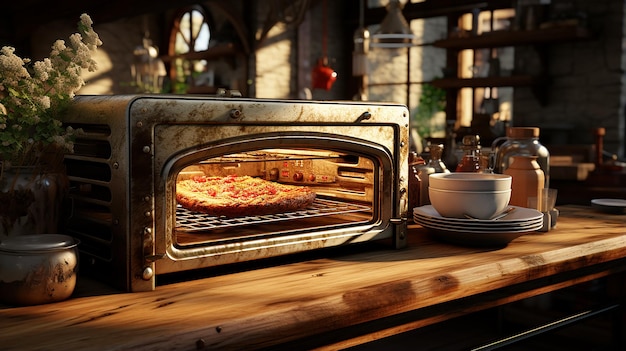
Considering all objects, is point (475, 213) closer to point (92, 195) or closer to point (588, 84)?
point (92, 195)

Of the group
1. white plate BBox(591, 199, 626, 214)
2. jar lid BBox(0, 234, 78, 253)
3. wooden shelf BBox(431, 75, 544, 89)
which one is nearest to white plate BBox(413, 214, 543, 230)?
white plate BBox(591, 199, 626, 214)

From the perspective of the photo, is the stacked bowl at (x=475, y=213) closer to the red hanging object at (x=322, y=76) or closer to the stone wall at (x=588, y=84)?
the stone wall at (x=588, y=84)

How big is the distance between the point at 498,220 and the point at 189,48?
6.75 meters

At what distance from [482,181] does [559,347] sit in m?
1.60

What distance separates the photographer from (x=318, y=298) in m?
1.14

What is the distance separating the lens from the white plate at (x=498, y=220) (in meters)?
1.54

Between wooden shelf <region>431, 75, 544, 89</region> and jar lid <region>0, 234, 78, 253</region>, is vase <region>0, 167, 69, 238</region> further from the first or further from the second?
wooden shelf <region>431, 75, 544, 89</region>

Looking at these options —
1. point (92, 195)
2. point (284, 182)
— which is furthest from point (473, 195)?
point (92, 195)

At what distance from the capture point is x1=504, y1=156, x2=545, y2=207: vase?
5.89 ft

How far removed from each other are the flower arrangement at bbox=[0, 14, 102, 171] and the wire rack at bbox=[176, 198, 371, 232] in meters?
0.29

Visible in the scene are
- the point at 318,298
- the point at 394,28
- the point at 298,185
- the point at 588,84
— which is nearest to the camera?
the point at 318,298

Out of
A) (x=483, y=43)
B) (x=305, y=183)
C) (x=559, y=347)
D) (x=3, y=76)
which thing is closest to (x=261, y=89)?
(x=483, y=43)

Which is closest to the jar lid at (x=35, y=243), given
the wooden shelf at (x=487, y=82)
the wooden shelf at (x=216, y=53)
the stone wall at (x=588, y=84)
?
the stone wall at (x=588, y=84)

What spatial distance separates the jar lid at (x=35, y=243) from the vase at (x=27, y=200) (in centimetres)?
5
